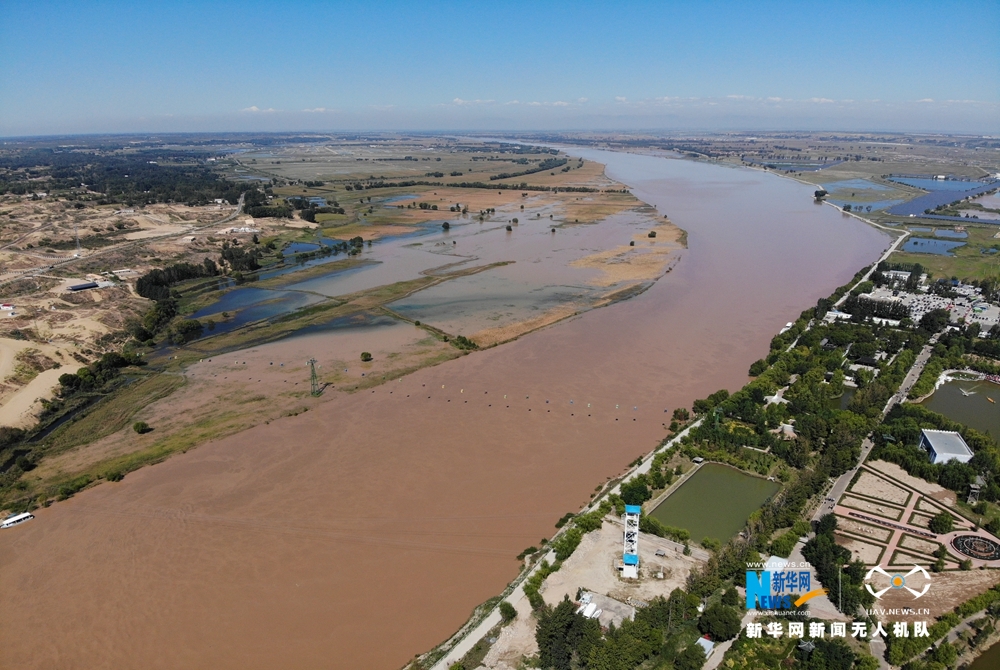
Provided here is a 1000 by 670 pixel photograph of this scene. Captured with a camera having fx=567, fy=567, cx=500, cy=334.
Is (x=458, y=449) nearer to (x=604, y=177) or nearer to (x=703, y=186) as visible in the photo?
(x=703, y=186)

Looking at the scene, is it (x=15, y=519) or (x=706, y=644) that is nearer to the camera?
(x=706, y=644)

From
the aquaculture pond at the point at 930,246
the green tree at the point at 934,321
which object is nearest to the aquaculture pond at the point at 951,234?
the aquaculture pond at the point at 930,246

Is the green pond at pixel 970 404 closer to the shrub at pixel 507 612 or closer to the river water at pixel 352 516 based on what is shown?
the river water at pixel 352 516

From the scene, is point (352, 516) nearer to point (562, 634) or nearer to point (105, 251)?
point (562, 634)

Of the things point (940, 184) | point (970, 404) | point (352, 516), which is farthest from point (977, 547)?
point (940, 184)

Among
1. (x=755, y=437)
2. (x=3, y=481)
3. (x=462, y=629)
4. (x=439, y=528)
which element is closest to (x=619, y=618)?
(x=462, y=629)
